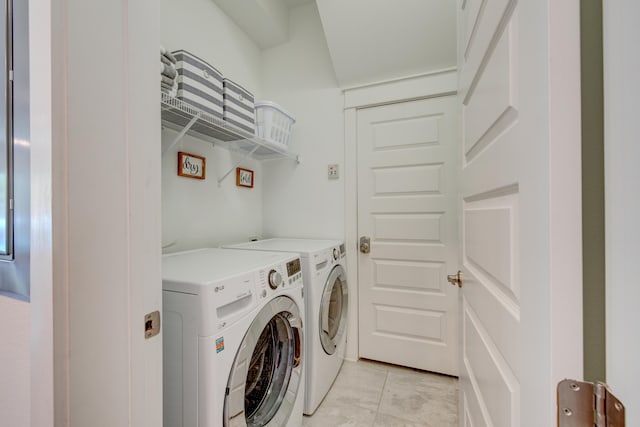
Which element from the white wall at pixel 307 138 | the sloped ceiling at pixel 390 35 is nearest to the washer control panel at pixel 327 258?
the white wall at pixel 307 138

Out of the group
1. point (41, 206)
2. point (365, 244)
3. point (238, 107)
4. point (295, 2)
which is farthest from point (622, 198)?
point (295, 2)

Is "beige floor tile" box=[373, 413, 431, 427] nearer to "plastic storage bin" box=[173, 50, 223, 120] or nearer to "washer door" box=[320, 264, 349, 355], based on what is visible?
"washer door" box=[320, 264, 349, 355]

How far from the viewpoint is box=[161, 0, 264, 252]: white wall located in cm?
158

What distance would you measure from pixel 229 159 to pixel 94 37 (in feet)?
5.19

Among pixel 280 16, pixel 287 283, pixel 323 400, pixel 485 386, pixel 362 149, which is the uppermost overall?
pixel 280 16

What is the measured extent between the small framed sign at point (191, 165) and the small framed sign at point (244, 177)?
0.36 metres

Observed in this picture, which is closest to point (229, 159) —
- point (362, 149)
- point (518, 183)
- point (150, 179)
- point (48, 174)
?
point (362, 149)

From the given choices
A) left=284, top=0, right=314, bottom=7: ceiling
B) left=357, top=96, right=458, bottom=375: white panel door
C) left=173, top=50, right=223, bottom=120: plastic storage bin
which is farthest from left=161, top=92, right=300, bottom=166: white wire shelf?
left=284, top=0, right=314, bottom=7: ceiling

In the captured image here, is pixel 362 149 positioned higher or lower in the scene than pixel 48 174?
higher

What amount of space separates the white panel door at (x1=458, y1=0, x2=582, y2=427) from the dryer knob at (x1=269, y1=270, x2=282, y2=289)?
74cm

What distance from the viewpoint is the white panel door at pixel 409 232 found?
1894mm

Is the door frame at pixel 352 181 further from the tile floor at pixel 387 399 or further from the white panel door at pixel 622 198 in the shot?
the white panel door at pixel 622 198

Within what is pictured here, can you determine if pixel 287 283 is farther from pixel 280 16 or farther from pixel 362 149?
pixel 280 16

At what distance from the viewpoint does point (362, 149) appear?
83.5 inches
